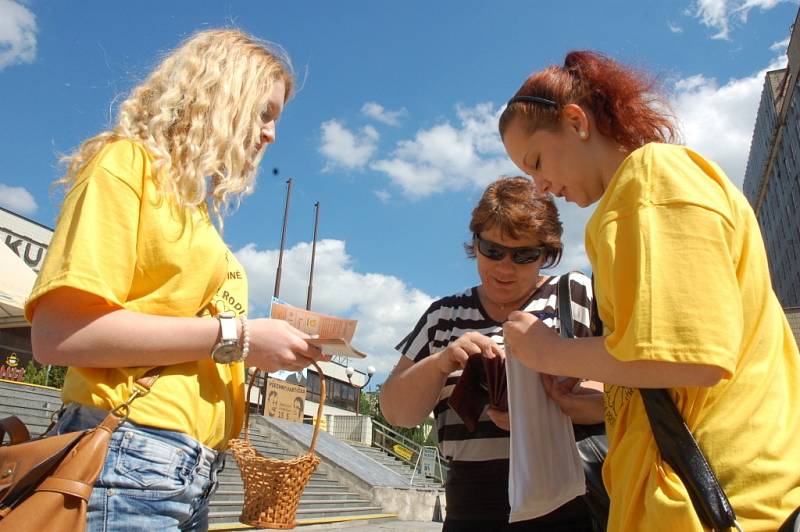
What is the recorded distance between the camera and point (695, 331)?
1.01 m

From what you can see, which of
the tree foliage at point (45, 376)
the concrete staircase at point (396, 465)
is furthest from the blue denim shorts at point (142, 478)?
the concrete staircase at point (396, 465)

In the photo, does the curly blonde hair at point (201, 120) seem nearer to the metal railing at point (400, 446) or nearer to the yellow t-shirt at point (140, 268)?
the yellow t-shirt at point (140, 268)

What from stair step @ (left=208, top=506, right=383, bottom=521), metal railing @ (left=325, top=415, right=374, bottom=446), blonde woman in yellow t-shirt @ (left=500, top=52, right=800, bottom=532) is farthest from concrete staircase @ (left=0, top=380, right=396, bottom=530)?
metal railing @ (left=325, top=415, right=374, bottom=446)

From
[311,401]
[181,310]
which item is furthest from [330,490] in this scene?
[311,401]

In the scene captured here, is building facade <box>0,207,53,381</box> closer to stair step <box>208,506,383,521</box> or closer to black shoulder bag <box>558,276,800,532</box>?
stair step <box>208,506,383,521</box>

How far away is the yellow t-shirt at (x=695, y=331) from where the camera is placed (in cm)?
101

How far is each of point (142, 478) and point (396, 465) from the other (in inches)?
865

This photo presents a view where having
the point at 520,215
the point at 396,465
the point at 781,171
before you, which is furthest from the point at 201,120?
the point at 781,171

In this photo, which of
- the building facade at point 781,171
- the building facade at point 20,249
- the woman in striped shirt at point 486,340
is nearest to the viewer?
the woman in striped shirt at point 486,340

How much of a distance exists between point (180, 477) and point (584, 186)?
3.97 ft

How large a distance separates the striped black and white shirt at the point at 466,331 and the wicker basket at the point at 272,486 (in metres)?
0.97

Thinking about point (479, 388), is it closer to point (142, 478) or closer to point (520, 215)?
point (520, 215)

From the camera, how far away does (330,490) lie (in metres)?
14.7

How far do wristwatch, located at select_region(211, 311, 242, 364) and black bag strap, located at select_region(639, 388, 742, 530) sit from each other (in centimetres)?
92
